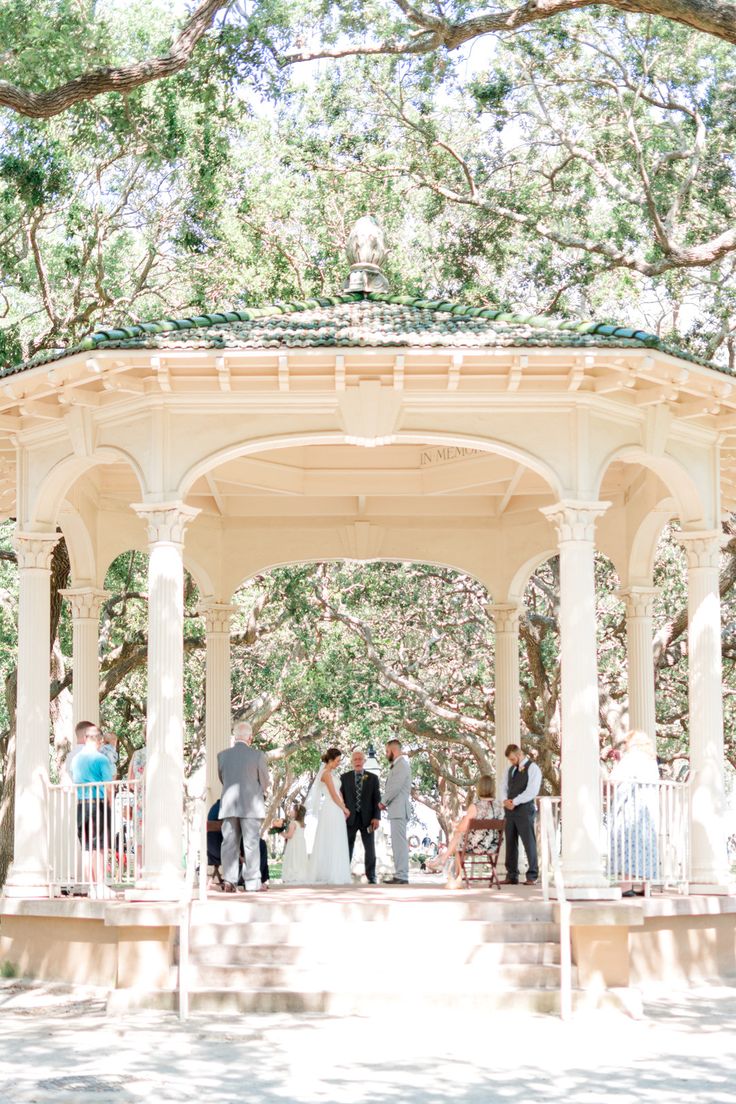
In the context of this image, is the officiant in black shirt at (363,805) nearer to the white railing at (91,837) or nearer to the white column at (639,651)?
the white column at (639,651)

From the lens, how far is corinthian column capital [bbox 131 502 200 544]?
1205cm

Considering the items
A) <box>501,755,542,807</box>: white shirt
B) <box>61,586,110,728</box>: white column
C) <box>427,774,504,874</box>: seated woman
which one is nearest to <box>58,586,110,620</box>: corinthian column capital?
<box>61,586,110,728</box>: white column

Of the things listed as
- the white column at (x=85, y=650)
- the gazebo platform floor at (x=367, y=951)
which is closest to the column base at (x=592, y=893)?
the gazebo platform floor at (x=367, y=951)

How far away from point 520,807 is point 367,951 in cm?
401

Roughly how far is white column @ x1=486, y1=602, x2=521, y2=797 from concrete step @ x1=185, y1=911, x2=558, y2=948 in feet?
21.0

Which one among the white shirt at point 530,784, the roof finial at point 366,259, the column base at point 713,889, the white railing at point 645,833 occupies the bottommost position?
the column base at point 713,889

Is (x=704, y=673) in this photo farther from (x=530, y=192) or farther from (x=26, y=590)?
(x=530, y=192)

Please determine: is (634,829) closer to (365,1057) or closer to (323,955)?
(323,955)

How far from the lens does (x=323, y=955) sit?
36.8ft

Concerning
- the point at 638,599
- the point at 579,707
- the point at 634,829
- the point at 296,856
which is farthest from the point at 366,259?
the point at 296,856

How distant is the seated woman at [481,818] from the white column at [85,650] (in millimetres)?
4509

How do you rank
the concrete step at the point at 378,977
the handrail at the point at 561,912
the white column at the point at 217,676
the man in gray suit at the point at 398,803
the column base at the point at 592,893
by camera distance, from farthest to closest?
the white column at the point at 217,676, the man in gray suit at the point at 398,803, the column base at the point at 592,893, the concrete step at the point at 378,977, the handrail at the point at 561,912

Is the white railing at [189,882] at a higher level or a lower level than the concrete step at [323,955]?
higher

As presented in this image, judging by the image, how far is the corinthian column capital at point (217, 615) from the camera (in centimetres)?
1802
